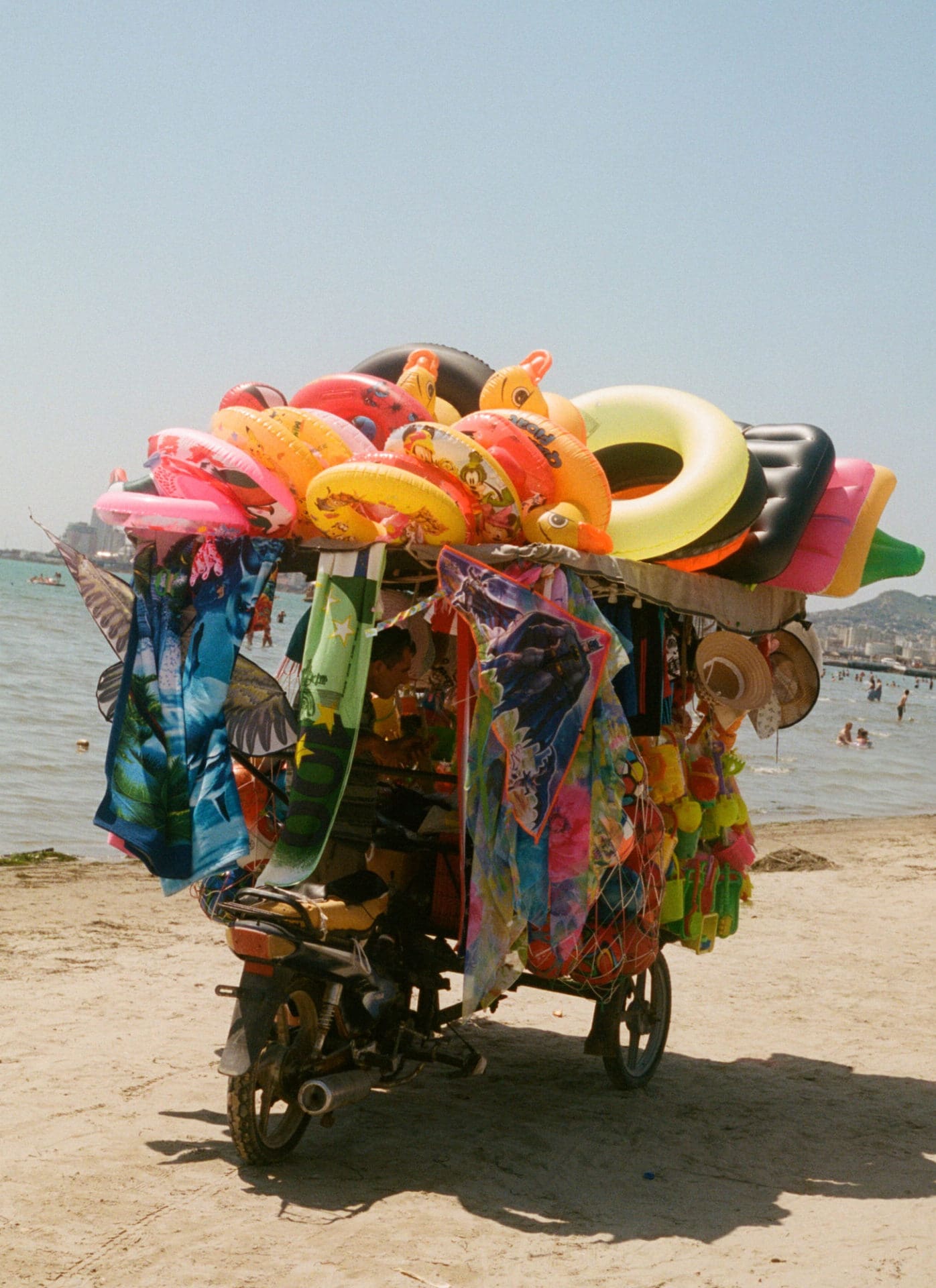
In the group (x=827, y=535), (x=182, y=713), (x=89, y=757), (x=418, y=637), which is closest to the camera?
(x=182, y=713)

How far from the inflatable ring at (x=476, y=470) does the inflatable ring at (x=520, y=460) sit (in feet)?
0.37

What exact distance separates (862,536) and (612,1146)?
3098 millimetres

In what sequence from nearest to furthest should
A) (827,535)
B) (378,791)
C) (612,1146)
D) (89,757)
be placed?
(612,1146) → (378,791) → (827,535) → (89,757)

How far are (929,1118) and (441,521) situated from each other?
3.65 meters

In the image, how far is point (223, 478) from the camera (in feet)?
17.0

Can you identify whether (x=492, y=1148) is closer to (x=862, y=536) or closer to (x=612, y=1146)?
(x=612, y=1146)

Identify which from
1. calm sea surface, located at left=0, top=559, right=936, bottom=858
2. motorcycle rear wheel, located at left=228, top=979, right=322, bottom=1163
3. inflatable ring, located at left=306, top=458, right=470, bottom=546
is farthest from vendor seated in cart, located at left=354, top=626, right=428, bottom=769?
calm sea surface, located at left=0, top=559, right=936, bottom=858

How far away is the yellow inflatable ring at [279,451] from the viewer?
520 centimetres

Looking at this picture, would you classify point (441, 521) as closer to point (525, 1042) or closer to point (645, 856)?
point (645, 856)

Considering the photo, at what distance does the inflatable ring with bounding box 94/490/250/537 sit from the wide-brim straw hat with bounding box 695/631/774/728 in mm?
2375

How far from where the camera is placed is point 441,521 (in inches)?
192

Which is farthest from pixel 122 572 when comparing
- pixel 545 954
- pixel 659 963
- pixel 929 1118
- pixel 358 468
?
pixel 929 1118

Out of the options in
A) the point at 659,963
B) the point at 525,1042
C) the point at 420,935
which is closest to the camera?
the point at 420,935

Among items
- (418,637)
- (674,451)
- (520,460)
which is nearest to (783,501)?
(674,451)
